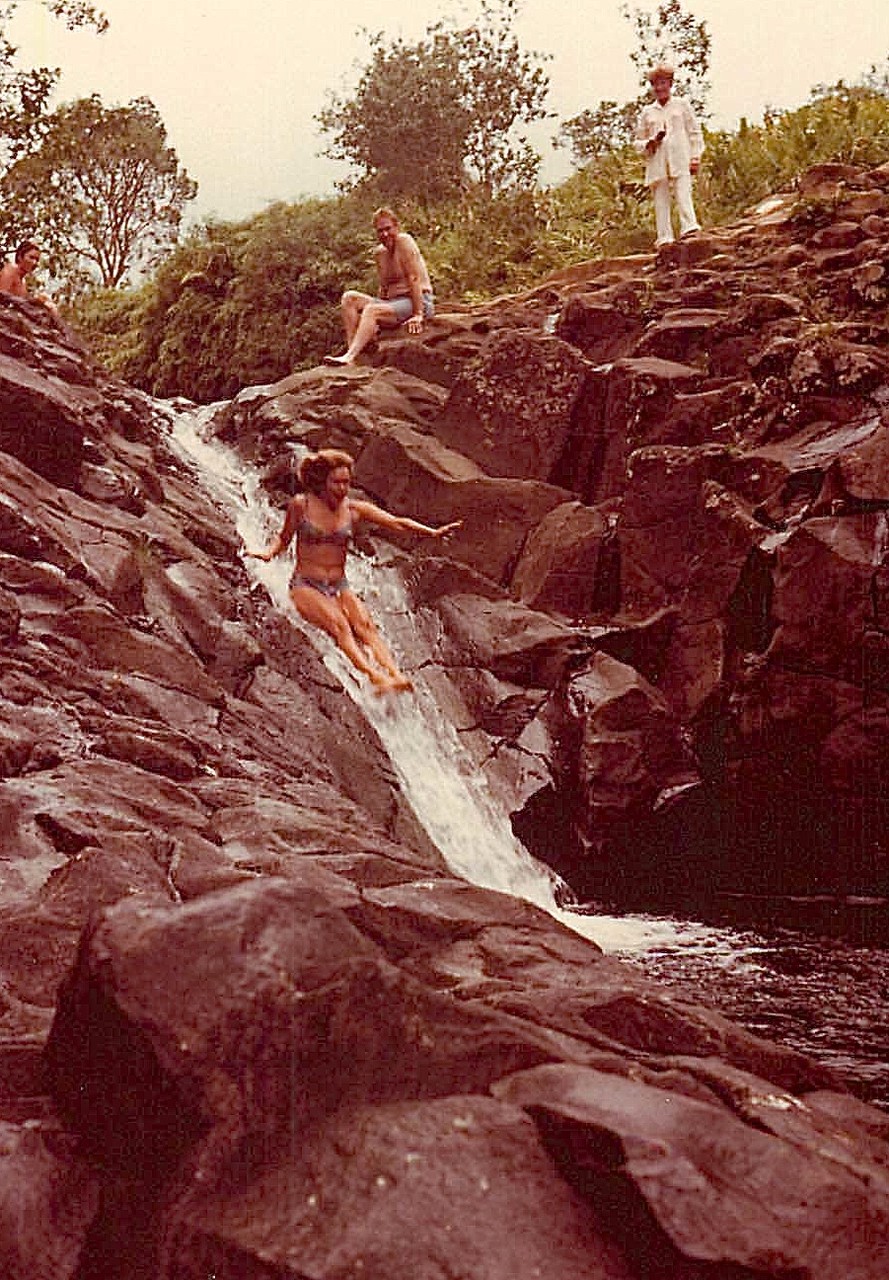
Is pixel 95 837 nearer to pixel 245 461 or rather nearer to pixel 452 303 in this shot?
pixel 245 461

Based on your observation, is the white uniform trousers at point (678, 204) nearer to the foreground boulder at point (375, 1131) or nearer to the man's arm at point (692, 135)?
the man's arm at point (692, 135)

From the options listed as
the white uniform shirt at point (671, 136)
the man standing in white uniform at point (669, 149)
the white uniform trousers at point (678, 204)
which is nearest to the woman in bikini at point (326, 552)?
the man standing in white uniform at point (669, 149)

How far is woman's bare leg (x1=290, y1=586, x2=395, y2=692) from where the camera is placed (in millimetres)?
9289

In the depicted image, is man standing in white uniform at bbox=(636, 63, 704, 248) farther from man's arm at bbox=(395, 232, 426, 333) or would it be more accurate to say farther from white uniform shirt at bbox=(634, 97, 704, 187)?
man's arm at bbox=(395, 232, 426, 333)

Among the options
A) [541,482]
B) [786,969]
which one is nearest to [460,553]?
[541,482]

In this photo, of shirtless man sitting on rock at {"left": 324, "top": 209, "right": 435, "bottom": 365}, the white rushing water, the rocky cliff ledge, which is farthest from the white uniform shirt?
the white rushing water

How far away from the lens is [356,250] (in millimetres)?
20734

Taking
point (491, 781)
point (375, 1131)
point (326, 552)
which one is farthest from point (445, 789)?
point (375, 1131)

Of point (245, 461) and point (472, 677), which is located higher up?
point (245, 461)

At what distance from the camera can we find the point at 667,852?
1062cm

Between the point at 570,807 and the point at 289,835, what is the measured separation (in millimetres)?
5331

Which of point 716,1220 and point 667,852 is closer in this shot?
point 716,1220

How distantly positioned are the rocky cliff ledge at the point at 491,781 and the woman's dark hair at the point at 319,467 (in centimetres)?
115

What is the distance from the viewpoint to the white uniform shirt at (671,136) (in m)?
15.1
